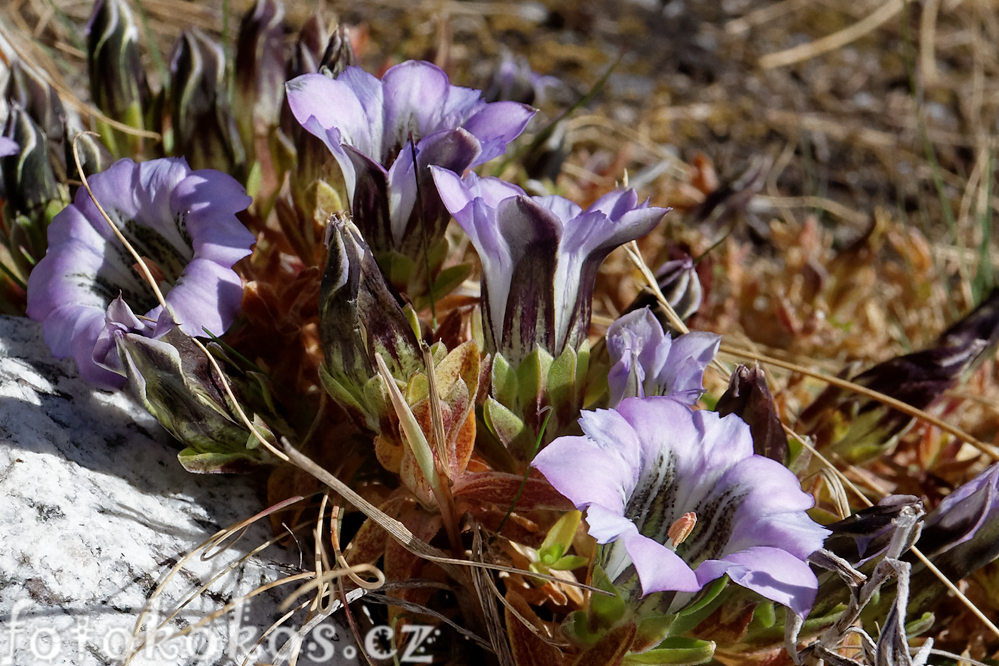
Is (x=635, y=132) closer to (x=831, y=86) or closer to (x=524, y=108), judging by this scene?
(x=831, y=86)

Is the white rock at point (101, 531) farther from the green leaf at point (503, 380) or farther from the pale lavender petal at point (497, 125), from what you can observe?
the pale lavender petal at point (497, 125)

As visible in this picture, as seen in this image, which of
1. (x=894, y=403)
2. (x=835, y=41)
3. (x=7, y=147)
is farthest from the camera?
(x=835, y=41)

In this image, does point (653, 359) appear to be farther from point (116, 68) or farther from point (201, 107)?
point (116, 68)

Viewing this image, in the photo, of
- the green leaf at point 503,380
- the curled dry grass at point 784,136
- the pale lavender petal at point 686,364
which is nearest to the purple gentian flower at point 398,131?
the green leaf at point 503,380

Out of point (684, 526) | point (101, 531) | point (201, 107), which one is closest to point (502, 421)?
point (684, 526)

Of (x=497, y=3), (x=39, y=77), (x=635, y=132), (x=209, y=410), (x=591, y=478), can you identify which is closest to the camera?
(x=591, y=478)

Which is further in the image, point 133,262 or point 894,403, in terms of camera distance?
point 894,403

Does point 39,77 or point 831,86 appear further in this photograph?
point 831,86

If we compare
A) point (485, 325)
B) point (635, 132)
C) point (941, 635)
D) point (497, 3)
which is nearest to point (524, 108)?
point (485, 325)
